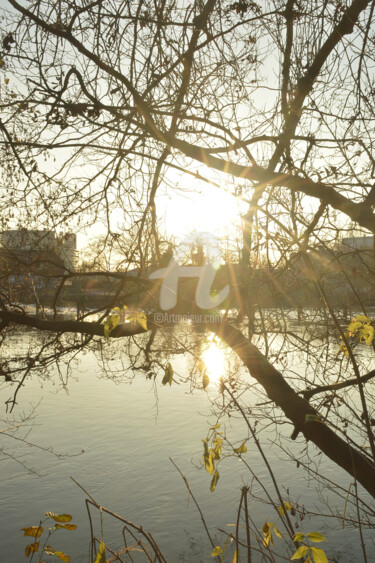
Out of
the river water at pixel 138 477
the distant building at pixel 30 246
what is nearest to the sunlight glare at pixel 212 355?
the river water at pixel 138 477

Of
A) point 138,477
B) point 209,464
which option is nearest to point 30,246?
point 209,464

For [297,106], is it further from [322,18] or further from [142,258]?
[142,258]

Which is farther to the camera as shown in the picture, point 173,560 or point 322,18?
point 173,560

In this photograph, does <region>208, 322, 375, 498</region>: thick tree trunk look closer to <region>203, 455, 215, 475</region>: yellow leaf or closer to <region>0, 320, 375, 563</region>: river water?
<region>203, 455, 215, 475</region>: yellow leaf

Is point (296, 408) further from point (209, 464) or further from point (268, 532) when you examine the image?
point (209, 464)

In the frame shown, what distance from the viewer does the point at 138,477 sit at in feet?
33.2

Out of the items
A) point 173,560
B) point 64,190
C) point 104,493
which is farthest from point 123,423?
point 64,190

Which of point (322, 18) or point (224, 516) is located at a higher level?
point (322, 18)

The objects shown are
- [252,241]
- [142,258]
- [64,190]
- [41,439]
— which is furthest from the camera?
[41,439]

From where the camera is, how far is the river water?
26.9 feet

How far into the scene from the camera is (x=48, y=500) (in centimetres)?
930

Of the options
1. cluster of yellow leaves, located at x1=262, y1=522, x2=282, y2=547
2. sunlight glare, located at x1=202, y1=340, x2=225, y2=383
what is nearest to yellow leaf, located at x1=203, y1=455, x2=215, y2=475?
cluster of yellow leaves, located at x1=262, y1=522, x2=282, y2=547

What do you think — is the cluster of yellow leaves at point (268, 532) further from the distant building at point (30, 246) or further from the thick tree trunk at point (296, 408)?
the distant building at point (30, 246)

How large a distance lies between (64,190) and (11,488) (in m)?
6.94
